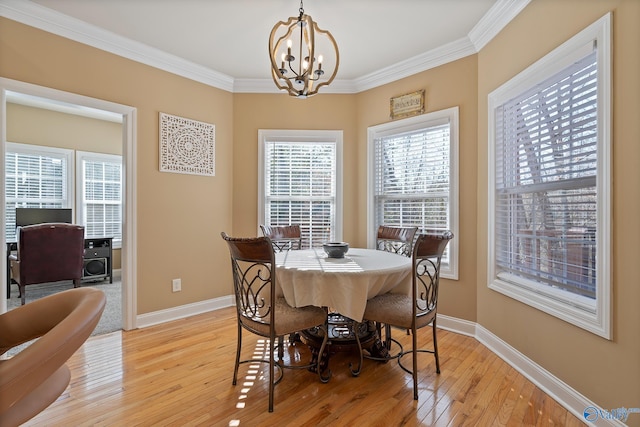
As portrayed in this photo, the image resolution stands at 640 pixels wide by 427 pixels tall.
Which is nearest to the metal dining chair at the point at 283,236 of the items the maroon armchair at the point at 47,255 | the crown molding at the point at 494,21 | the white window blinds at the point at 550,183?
the white window blinds at the point at 550,183

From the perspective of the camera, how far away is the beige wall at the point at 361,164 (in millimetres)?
1558

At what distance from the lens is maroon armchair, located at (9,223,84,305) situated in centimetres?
370

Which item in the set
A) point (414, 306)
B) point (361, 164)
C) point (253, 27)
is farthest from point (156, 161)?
point (414, 306)

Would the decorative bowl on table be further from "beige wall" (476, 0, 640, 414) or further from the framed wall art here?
the framed wall art

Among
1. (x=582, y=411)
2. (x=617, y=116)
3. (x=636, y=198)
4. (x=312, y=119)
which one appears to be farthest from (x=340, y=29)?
(x=582, y=411)

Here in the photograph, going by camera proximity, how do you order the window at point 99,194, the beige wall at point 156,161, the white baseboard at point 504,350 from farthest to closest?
the window at point 99,194 → the beige wall at point 156,161 → the white baseboard at point 504,350

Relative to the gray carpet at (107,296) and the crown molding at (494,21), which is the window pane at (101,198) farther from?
the crown molding at (494,21)

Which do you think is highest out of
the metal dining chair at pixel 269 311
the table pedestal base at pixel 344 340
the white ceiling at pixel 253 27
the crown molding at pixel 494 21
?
the white ceiling at pixel 253 27

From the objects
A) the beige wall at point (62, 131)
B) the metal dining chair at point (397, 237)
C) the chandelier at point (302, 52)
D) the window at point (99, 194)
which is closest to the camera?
the chandelier at point (302, 52)

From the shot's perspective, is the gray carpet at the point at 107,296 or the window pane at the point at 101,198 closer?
the gray carpet at the point at 107,296

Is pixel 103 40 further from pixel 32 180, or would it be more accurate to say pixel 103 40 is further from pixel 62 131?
pixel 32 180

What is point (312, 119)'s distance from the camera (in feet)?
12.4

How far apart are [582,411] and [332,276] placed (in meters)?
1.57

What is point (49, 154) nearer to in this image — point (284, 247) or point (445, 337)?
point (284, 247)
